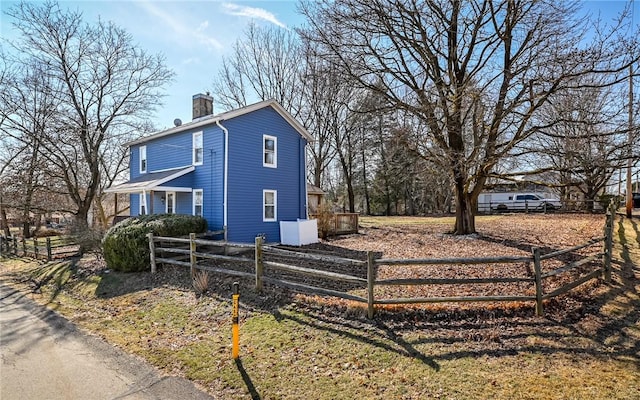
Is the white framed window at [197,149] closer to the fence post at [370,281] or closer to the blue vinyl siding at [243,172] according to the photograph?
the blue vinyl siding at [243,172]

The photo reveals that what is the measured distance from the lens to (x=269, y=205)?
656 inches

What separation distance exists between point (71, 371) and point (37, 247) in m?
16.5

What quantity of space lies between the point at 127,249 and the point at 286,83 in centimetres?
2113

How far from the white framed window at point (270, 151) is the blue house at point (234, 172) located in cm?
5

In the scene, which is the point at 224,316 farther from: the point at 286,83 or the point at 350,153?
the point at 350,153

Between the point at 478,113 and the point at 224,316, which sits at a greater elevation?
the point at 478,113

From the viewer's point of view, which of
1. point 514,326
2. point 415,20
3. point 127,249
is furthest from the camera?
point 415,20

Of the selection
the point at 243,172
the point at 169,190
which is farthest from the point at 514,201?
the point at 169,190

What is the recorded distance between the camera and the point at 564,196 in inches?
1261

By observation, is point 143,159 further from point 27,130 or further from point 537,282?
point 537,282

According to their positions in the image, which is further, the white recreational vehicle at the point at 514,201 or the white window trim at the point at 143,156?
the white recreational vehicle at the point at 514,201

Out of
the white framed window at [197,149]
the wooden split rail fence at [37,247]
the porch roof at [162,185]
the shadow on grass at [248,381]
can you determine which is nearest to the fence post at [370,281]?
the shadow on grass at [248,381]

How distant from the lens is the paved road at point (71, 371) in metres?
4.78

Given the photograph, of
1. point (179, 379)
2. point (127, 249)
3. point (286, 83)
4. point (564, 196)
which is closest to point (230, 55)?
point (286, 83)
